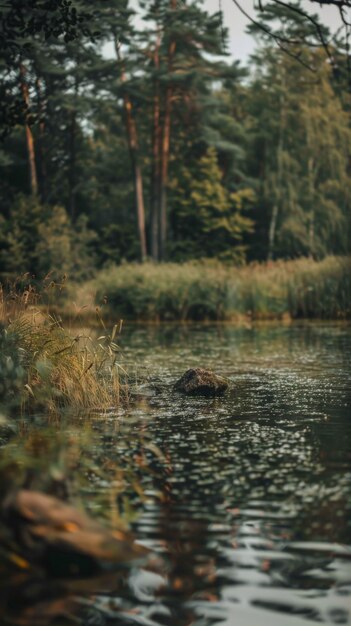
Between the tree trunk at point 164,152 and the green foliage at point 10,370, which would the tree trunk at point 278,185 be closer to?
the tree trunk at point 164,152

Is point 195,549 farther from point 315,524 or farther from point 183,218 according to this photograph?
point 183,218

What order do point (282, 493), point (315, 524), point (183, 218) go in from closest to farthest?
point (315, 524), point (282, 493), point (183, 218)

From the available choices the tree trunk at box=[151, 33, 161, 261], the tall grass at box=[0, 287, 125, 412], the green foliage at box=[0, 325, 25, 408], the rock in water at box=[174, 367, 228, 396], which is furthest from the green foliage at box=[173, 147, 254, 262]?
the green foliage at box=[0, 325, 25, 408]

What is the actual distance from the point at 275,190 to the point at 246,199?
2.53 m

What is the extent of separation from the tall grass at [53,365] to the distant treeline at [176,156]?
2604 centimetres

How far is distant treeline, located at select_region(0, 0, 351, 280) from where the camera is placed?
1571 inches

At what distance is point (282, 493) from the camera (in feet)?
21.8

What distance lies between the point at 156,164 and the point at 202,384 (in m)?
33.1

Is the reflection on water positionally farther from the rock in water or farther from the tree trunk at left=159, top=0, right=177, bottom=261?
the tree trunk at left=159, top=0, right=177, bottom=261

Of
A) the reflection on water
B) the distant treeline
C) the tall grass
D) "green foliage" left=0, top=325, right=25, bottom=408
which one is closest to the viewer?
the reflection on water

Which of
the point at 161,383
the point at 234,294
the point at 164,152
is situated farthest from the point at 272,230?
A: the point at 161,383

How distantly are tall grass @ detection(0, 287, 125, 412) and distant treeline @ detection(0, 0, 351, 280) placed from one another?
85.4 ft

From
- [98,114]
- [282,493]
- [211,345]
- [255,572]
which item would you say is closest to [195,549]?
[255,572]

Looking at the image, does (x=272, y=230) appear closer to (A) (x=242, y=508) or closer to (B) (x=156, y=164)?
(B) (x=156, y=164)
